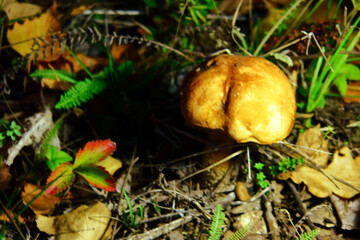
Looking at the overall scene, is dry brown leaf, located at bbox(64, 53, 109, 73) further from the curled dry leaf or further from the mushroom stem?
the curled dry leaf

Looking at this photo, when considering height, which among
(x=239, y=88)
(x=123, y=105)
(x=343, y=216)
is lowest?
(x=343, y=216)

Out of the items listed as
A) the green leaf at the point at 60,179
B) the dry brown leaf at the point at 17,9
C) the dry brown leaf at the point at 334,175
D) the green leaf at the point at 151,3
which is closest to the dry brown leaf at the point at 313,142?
the dry brown leaf at the point at 334,175

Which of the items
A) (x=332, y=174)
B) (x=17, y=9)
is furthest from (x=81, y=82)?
(x=332, y=174)

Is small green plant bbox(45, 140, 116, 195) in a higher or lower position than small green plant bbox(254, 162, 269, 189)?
higher

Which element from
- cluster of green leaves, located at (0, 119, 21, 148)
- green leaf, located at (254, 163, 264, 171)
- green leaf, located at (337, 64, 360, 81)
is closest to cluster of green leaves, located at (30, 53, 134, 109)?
cluster of green leaves, located at (0, 119, 21, 148)

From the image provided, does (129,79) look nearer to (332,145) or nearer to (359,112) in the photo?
(332,145)

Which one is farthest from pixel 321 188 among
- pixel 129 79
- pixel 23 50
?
pixel 23 50

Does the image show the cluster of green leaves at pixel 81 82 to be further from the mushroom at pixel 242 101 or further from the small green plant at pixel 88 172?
the mushroom at pixel 242 101
